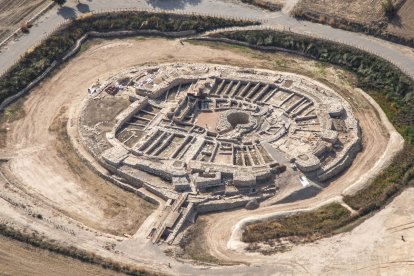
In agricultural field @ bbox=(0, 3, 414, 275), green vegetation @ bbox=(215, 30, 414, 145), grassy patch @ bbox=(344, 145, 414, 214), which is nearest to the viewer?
agricultural field @ bbox=(0, 3, 414, 275)

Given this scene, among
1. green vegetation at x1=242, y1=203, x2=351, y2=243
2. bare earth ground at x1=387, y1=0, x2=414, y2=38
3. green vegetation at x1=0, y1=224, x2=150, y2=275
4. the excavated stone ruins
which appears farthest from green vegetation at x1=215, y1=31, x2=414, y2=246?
green vegetation at x1=0, y1=224, x2=150, y2=275

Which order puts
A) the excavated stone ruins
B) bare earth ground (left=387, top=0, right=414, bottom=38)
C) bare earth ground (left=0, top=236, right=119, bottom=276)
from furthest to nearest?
bare earth ground (left=387, top=0, right=414, bottom=38) < the excavated stone ruins < bare earth ground (left=0, top=236, right=119, bottom=276)

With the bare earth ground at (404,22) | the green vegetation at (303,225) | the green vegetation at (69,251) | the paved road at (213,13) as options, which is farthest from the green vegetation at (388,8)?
the green vegetation at (69,251)

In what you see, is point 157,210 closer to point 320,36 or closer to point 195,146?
point 195,146

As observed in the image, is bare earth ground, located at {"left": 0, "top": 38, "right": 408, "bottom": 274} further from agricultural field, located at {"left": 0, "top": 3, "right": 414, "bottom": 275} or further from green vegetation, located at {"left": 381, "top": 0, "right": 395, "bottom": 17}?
green vegetation, located at {"left": 381, "top": 0, "right": 395, "bottom": 17}

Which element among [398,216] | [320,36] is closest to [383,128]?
[398,216]

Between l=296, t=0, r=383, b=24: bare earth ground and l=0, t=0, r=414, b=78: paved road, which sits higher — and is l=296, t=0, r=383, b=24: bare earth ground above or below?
above

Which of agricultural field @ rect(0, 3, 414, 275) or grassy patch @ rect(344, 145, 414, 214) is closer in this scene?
agricultural field @ rect(0, 3, 414, 275)
